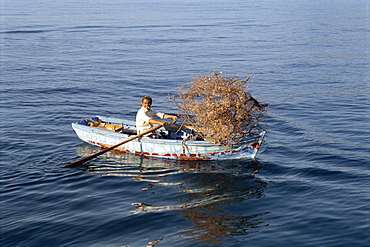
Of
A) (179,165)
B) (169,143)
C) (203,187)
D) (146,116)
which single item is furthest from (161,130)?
(203,187)

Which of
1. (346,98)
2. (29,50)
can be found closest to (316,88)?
(346,98)

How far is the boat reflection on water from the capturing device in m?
12.5

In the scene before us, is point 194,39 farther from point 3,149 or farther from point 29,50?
point 3,149

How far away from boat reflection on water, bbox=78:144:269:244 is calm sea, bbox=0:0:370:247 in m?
0.04

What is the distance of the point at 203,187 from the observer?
15.1 metres

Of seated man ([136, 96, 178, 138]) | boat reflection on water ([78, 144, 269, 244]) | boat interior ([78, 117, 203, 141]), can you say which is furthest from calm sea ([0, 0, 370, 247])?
seated man ([136, 96, 178, 138])

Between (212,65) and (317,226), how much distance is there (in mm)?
24787

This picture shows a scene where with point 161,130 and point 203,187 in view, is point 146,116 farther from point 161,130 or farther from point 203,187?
point 203,187

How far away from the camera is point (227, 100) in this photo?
14953mm

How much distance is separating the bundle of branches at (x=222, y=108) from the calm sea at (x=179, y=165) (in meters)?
1.47

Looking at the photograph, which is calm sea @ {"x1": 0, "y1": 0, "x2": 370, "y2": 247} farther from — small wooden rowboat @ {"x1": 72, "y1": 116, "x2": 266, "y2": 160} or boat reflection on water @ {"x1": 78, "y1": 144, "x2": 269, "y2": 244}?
small wooden rowboat @ {"x1": 72, "y1": 116, "x2": 266, "y2": 160}

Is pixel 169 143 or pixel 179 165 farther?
pixel 179 165

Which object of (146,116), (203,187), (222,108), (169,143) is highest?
(222,108)

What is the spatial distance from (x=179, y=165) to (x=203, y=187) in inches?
80.6
